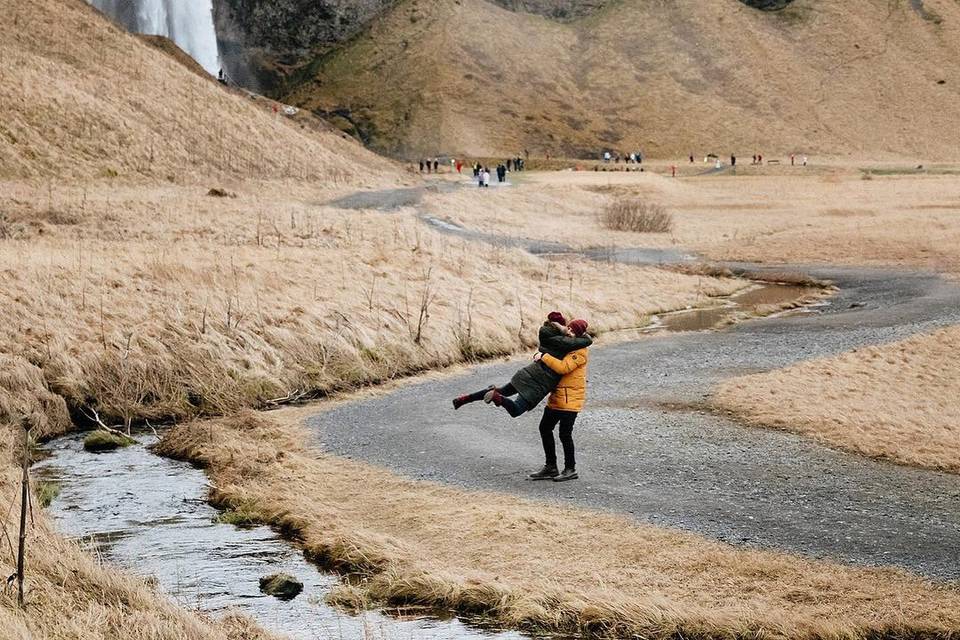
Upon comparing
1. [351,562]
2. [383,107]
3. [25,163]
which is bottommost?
[351,562]

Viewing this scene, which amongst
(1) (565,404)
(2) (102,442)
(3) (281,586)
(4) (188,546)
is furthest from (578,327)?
(2) (102,442)

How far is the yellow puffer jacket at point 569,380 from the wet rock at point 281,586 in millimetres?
4344

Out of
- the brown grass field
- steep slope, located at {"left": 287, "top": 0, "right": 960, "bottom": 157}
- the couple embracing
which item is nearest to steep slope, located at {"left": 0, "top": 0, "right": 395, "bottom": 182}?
the brown grass field

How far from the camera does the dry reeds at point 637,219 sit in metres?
56.9

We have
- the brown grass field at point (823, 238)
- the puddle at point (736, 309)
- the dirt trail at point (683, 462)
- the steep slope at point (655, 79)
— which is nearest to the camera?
the dirt trail at point (683, 462)

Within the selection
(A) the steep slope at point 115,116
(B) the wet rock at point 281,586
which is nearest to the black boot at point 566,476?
(B) the wet rock at point 281,586

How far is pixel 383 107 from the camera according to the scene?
156m

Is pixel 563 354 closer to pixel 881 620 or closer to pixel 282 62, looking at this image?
pixel 881 620

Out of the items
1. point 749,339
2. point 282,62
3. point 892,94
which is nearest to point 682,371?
point 749,339

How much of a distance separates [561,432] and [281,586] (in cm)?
475

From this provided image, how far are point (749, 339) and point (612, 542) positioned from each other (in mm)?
16774

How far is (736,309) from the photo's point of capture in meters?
35.9

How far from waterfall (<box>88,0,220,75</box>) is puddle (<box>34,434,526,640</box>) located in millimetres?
103053

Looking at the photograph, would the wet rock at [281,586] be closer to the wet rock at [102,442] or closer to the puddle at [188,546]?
the puddle at [188,546]
